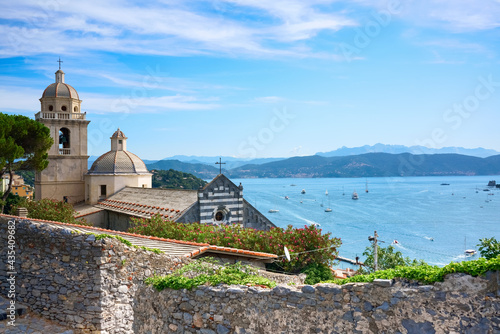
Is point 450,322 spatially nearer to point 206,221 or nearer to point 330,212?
point 206,221

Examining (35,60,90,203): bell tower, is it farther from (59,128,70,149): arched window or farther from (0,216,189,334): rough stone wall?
(0,216,189,334): rough stone wall

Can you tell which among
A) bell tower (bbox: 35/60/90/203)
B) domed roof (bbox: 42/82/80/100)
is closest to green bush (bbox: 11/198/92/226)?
bell tower (bbox: 35/60/90/203)

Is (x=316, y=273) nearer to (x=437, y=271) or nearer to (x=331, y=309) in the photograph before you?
(x=331, y=309)

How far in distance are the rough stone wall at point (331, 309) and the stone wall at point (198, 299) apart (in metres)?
0.01

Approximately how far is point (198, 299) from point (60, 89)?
106 feet

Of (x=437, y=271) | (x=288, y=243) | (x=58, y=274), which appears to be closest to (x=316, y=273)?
(x=288, y=243)

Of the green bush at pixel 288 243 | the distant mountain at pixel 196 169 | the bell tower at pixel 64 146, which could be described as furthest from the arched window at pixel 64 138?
the distant mountain at pixel 196 169

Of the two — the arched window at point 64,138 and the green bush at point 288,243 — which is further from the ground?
the arched window at point 64,138

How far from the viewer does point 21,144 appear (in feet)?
75.4

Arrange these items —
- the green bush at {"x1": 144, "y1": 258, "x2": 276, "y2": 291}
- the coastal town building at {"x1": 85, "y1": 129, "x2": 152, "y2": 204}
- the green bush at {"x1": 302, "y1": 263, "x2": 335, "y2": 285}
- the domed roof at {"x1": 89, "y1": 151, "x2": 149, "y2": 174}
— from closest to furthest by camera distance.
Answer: the green bush at {"x1": 144, "y1": 258, "x2": 276, "y2": 291} < the green bush at {"x1": 302, "y1": 263, "x2": 335, "y2": 285} < the coastal town building at {"x1": 85, "y1": 129, "x2": 152, "y2": 204} < the domed roof at {"x1": 89, "y1": 151, "x2": 149, "y2": 174}

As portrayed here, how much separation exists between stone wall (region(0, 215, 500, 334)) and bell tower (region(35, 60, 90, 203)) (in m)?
25.9

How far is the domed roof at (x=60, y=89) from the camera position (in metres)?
34.2

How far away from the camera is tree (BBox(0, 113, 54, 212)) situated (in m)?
20.5

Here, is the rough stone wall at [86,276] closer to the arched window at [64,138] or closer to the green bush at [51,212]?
the green bush at [51,212]
